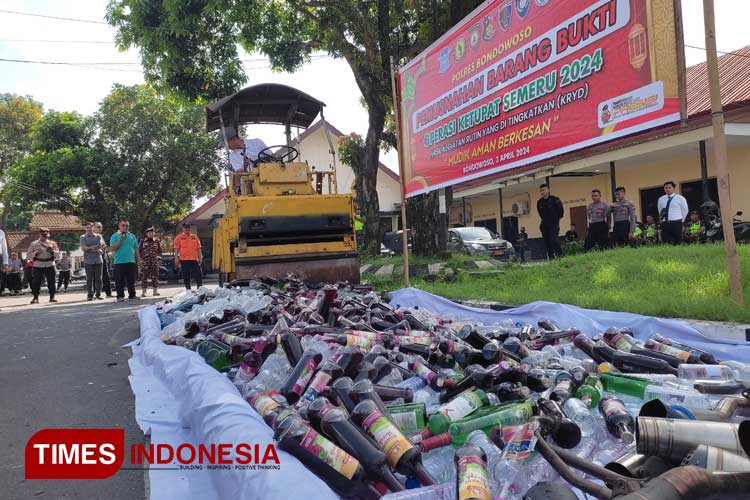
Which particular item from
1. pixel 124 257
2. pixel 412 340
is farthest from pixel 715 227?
pixel 124 257

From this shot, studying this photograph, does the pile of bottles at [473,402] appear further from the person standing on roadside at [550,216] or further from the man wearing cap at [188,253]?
the man wearing cap at [188,253]

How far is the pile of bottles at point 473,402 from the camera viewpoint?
187 cm

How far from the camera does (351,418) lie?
7.53ft

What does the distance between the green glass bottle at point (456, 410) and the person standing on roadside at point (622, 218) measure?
885 centimetres

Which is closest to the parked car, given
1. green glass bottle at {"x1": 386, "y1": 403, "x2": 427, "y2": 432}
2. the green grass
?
the green grass

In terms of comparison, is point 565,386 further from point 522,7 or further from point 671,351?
point 522,7

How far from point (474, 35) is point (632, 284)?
14.1 ft

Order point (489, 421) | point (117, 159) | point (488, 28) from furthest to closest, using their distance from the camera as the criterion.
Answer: point (117, 159) < point (488, 28) < point (489, 421)

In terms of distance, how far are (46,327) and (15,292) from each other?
48.2 ft

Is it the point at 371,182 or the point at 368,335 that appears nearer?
the point at 368,335

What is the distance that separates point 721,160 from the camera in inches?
180

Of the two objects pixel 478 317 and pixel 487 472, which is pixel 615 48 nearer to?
pixel 478 317

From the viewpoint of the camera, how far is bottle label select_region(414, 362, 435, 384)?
3198 millimetres

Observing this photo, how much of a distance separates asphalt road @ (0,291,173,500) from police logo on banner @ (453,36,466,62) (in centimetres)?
625
